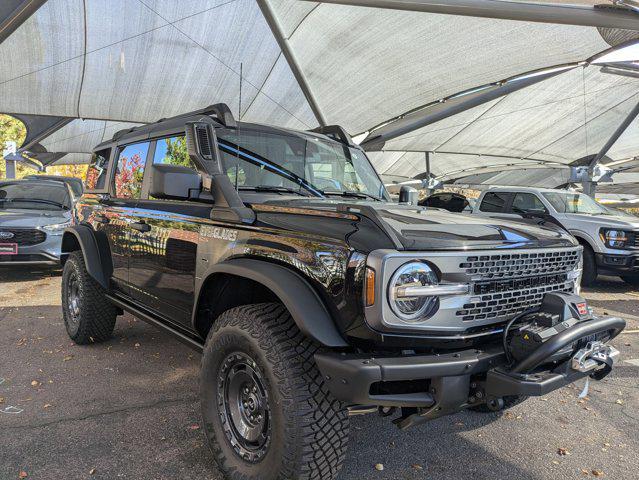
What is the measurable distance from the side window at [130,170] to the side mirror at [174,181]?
1.20 m

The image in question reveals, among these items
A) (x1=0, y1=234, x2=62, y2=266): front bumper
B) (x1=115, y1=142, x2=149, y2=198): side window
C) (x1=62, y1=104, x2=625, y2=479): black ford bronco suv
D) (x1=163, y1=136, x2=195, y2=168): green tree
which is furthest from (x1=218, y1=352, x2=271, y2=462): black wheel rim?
(x1=0, y1=234, x2=62, y2=266): front bumper

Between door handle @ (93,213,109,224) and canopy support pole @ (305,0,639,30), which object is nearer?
door handle @ (93,213,109,224)

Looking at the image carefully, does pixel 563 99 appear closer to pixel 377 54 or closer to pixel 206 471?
pixel 377 54

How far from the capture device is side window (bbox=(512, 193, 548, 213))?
10062 mm

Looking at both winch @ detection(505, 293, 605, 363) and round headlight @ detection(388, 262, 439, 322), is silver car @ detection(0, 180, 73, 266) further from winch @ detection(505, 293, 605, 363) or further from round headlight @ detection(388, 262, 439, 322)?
winch @ detection(505, 293, 605, 363)

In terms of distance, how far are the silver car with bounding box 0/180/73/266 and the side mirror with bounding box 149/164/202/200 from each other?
667 centimetres

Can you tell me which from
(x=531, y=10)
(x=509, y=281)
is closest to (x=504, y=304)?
(x=509, y=281)

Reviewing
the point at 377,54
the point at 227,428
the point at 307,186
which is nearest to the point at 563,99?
→ the point at 377,54

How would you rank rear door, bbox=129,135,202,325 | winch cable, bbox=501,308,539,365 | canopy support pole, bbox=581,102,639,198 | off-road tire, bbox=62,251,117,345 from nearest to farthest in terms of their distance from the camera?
winch cable, bbox=501,308,539,365 < rear door, bbox=129,135,202,325 < off-road tire, bbox=62,251,117,345 < canopy support pole, bbox=581,102,639,198

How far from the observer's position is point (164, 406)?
12.1ft

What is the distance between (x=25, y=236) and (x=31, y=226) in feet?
0.63

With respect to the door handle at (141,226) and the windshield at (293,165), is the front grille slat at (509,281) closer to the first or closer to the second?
the windshield at (293,165)

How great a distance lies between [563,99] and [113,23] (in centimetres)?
1551

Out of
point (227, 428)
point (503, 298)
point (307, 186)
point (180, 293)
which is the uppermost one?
point (307, 186)
